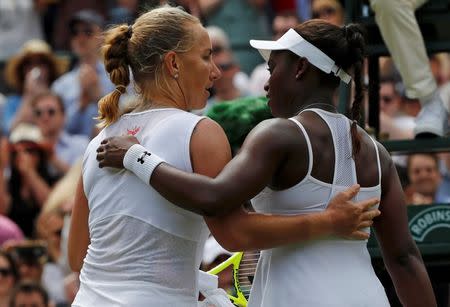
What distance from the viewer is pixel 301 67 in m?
3.74

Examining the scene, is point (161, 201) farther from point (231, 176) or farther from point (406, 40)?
point (406, 40)

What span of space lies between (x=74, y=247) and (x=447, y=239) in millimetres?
1490

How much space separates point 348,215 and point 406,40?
183 centimetres

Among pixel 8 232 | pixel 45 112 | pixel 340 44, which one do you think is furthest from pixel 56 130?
pixel 340 44

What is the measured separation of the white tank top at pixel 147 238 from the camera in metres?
3.60

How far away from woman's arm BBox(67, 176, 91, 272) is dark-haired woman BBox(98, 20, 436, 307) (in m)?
0.20

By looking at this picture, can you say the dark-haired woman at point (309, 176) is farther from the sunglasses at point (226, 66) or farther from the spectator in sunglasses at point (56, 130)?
the spectator in sunglasses at point (56, 130)

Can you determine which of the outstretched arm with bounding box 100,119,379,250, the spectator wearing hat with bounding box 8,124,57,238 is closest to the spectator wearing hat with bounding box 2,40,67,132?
the spectator wearing hat with bounding box 8,124,57,238

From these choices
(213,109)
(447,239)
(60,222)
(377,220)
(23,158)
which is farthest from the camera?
(23,158)

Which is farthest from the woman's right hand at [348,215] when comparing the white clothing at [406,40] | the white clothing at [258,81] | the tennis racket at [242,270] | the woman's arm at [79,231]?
the white clothing at [258,81]

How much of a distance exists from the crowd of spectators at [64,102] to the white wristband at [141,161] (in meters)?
2.47

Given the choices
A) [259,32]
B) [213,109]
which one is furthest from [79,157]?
[213,109]

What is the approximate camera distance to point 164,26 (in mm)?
3748

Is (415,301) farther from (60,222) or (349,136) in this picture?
(60,222)
